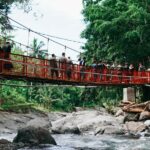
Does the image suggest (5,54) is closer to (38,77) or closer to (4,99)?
(38,77)

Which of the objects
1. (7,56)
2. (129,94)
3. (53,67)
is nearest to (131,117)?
(129,94)

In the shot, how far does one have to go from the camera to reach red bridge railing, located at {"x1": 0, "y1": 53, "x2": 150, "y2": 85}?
1647cm

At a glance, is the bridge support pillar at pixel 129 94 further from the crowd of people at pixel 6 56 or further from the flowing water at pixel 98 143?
the crowd of people at pixel 6 56

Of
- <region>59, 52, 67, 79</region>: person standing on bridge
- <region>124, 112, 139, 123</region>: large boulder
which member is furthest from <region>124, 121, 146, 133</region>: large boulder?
<region>59, 52, 67, 79</region>: person standing on bridge

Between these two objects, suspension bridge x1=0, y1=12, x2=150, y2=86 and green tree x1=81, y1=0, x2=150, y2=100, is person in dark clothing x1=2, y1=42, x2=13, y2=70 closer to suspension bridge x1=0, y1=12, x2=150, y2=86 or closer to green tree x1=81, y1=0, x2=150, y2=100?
suspension bridge x1=0, y1=12, x2=150, y2=86

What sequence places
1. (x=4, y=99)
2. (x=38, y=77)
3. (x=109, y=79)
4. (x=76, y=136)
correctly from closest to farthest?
(x=38, y=77) → (x=76, y=136) → (x=109, y=79) → (x=4, y=99)

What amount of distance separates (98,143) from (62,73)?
3.44m

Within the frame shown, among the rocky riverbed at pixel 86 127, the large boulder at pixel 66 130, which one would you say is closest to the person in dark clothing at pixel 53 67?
the rocky riverbed at pixel 86 127

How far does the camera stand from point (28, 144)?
18203 millimetres

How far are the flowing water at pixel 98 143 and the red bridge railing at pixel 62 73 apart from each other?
99.9 inches

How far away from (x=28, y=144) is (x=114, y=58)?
1704 cm

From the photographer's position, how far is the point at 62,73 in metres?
19.7

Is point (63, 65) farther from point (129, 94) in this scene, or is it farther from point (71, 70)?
point (129, 94)

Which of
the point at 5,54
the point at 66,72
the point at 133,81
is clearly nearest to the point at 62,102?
the point at 133,81
